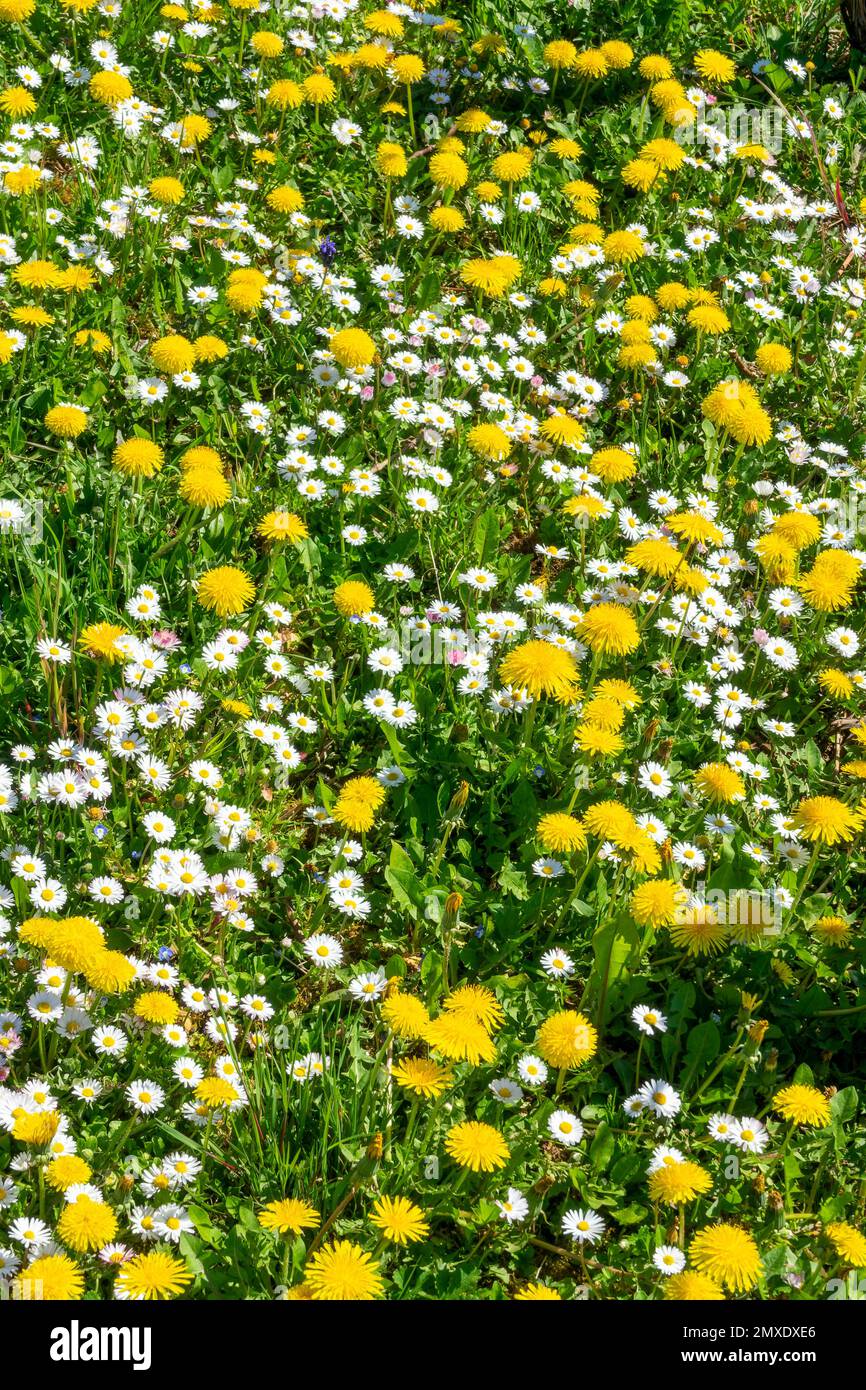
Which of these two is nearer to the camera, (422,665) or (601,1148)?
(601,1148)

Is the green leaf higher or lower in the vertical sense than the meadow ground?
lower

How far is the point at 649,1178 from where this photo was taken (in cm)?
292

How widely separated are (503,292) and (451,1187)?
3.10 metres

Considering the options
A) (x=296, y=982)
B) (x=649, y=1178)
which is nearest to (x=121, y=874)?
(x=296, y=982)

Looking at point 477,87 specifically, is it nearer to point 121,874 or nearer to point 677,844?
point 677,844

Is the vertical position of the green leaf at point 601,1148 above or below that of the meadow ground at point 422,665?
below

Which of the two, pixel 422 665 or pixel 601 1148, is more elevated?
pixel 422 665

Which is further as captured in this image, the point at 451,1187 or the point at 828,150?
the point at 828,150

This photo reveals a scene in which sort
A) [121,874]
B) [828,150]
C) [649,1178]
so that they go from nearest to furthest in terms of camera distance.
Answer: [649,1178]
[121,874]
[828,150]

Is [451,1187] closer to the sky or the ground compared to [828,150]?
closer to the ground

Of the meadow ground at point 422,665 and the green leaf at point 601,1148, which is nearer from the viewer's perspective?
the meadow ground at point 422,665

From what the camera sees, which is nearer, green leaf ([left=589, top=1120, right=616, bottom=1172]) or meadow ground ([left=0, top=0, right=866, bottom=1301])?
meadow ground ([left=0, top=0, right=866, bottom=1301])

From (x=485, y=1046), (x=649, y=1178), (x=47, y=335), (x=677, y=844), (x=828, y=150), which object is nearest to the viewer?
(x=485, y=1046)
